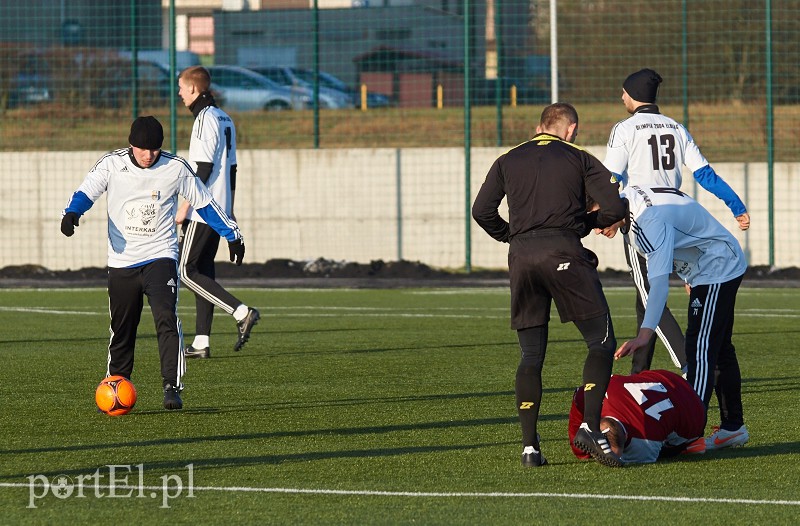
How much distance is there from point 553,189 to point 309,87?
1626 cm

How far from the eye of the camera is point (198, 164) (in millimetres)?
12211

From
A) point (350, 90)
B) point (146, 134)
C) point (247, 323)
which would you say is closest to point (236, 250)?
point (146, 134)

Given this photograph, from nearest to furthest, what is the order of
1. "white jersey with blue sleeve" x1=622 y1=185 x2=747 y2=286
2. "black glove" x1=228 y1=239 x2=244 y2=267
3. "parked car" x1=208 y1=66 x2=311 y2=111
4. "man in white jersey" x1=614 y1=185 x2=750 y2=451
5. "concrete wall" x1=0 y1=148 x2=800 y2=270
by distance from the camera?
1. "white jersey with blue sleeve" x1=622 y1=185 x2=747 y2=286
2. "man in white jersey" x1=614 y1=185 x2=750 y2=451
3. "black glove" x1=228 y1=239 x2=244 y2=267
4. "concrete wall" x1=0 y1=148 x2=800 y2=270
5. "parked car" x1=208 y1=66 x2=311 y2=111

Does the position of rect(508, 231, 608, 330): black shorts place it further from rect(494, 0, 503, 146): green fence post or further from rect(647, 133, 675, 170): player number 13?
rect(494, 0, 503, 146): green fence post

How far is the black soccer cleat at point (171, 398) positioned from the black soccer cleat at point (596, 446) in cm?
306

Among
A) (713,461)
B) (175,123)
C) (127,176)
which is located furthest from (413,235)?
(713,461)

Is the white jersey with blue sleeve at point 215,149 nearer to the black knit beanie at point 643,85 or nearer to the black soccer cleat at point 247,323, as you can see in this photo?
the black soccer cleat at point 247,323

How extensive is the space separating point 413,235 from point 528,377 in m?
14.5

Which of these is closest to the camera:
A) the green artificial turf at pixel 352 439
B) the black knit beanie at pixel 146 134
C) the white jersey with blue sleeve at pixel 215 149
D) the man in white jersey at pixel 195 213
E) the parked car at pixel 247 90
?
the green artificial turf at pixel 352 439

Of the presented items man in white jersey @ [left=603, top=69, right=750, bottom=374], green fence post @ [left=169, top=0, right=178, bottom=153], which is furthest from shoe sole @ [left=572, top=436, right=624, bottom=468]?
green fence post @ [left=169, top=0, right=178, bottom=153]

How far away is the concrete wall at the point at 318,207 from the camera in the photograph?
21.8 meters

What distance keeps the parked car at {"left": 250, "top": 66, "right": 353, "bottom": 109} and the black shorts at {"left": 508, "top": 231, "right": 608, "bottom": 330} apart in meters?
15.9

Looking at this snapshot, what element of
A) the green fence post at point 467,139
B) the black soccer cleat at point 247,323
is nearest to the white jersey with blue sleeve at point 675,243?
the black soccer cleat at point 247,323

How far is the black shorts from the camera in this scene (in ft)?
23.9
